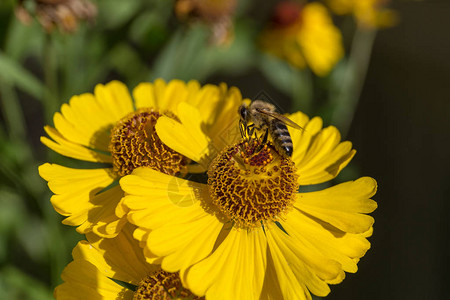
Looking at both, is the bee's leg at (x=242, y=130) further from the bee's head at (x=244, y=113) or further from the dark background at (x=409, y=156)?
the dark background at (x=409, y=156)

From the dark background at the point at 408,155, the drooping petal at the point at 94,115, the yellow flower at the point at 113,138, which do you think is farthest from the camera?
the dark background at the point at 408,155

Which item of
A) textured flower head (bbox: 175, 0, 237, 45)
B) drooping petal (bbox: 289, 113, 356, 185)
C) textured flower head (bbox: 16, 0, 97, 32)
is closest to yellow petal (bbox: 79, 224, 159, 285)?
drooping petal (bbox: 289, 113, 356, 185)

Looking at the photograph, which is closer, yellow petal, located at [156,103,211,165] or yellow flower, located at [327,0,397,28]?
yellow petal, located at [156,103,211,165]

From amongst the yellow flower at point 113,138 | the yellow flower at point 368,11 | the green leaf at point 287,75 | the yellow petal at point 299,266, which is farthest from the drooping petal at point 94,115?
the yellow flower at point 368,11

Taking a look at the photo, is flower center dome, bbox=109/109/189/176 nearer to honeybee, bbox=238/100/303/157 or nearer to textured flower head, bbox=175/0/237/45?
honeybee, bbox=238/100/303/157

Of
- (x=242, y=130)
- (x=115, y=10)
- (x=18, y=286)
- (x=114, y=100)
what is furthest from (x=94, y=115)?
(x=115, y=10)

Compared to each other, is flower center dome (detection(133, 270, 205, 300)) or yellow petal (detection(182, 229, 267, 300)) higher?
yellow petal (detection(182, 229, 267, 300))
